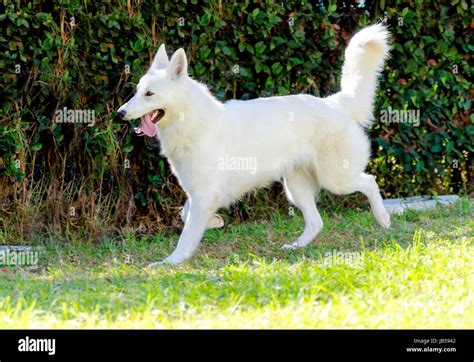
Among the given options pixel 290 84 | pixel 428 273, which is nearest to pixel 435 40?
pixel 290 84

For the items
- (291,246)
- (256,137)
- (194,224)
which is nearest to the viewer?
(194,224)

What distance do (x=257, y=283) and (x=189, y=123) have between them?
1.43 m

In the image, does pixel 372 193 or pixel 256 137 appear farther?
pixel 372 193

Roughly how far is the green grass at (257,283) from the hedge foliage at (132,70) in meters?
0.46

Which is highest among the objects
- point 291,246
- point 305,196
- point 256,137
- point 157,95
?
point 157,95

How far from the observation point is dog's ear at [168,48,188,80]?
498 cm

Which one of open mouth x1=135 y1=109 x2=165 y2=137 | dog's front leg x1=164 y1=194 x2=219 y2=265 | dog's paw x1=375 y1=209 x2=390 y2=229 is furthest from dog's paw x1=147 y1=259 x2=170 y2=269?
dog's paw x1=375 y1=209 x2=390 y2=229

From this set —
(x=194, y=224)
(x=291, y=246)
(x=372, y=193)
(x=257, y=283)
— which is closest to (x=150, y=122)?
(x=194, y=224)

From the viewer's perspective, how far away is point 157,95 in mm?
4969

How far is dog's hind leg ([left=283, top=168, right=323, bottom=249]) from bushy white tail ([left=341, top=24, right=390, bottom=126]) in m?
0.58

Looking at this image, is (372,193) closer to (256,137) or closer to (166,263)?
(256,137)

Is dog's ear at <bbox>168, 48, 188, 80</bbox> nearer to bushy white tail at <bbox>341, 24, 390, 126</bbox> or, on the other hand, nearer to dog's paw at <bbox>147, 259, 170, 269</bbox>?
dog's paw at <bbox>147, 259, 170, 269</bbox>

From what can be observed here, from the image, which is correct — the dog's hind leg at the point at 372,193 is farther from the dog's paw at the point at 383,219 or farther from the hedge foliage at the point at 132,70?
the hedge foliage at the point at 132,70

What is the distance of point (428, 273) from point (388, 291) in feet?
1.33
